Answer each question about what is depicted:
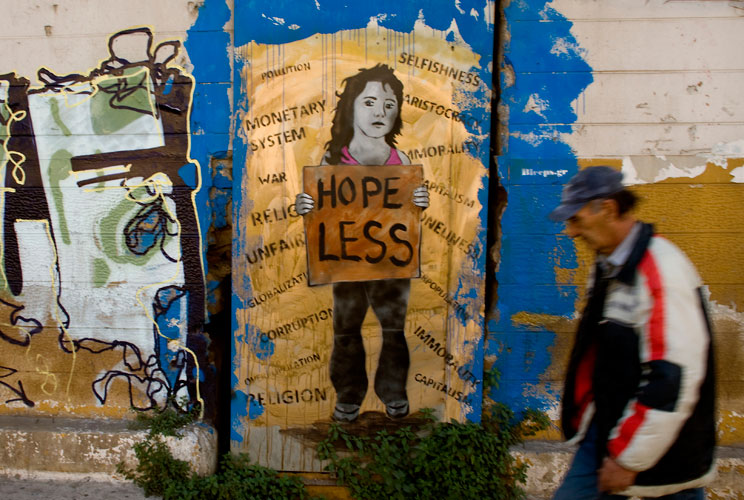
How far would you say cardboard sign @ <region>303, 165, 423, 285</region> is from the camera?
128 inches

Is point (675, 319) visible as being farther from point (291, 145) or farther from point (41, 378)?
point (41, 378)

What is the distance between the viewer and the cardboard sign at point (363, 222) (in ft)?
10.7

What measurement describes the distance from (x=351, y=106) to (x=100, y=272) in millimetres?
2045

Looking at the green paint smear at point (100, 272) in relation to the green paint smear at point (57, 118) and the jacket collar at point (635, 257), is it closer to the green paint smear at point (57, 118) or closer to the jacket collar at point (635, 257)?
the green paint smear at point (57, 118)

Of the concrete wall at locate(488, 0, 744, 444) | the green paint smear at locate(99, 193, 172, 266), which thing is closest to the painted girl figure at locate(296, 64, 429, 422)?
the concrete wall at locate(488, 0, 744, 444)

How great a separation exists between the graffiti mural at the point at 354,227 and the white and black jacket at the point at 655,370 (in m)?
1.42

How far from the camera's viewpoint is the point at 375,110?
3.24m

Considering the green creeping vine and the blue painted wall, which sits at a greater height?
the blue painted wall

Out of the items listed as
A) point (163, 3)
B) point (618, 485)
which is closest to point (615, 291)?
point (618, 485)

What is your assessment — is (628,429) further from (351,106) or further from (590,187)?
(351,106)

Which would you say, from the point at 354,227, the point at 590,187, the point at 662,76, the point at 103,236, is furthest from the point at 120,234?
the point at 662,76

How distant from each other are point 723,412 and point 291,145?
10.7ft

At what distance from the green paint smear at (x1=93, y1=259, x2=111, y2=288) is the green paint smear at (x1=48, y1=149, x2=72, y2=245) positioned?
0.26 m

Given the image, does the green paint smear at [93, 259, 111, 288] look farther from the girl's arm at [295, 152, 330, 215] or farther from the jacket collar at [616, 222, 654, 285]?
the jacket collar at [616, 222, 654, 285]
